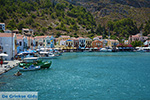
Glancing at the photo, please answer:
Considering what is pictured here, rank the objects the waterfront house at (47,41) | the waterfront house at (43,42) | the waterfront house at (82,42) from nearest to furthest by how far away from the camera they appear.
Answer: the waterfront house at (43,42), the waterfront house at (47,41), the waterfront house at (82,42)

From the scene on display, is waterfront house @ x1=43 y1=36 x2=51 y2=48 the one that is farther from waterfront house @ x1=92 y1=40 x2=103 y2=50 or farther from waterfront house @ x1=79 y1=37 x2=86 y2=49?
waterfront house @ x1=92 y1=40 x2=103 y2=50

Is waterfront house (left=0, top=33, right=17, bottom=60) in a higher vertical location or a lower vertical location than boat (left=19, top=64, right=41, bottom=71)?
higher

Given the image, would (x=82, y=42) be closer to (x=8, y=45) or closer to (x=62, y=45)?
(x=62, y=45)

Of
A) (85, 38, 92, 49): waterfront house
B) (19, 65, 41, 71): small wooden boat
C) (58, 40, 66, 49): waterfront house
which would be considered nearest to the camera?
(19, 65, 41, 71): small wooden boat

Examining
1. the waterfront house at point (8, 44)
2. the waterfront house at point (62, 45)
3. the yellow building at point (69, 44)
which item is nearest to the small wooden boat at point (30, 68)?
the waterfront house at point (8, 44)

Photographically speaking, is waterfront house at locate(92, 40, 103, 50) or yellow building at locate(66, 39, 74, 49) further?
waterfront house at locate(92, 40, 103, 50)

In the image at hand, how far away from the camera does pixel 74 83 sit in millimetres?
34844

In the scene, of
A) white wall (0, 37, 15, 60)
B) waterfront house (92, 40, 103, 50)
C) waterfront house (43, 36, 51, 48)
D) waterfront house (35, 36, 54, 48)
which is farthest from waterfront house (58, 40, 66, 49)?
white wall (0, 37, 15, 60)

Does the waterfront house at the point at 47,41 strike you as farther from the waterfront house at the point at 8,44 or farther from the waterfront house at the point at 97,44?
the waterfront house at the point at 8,44

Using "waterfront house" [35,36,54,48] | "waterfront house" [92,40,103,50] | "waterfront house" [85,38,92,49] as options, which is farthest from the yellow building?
"waterfront house" [92,40,103,50]

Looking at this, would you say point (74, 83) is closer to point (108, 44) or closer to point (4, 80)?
point (4, 80)

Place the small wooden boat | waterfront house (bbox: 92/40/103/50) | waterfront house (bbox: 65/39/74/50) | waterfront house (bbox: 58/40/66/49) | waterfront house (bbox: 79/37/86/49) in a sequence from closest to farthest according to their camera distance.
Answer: the small wooden boat
waterfront house (bbox: 58/40/66/49)
waterfront house (bbox: 65/39/74/50)
waterfront house (bbox: 79/37/86/49)
waterfront house (bbox: 92/40/103/50)

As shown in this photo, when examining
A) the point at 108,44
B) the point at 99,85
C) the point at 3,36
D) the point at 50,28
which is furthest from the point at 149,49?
the point at 99,85

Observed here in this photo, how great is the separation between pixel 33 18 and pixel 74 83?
172638 mm
